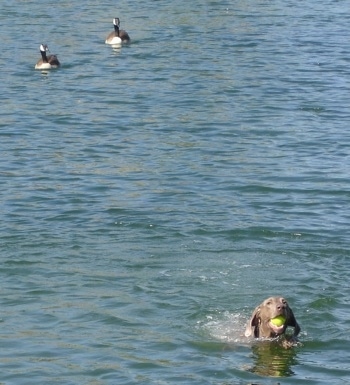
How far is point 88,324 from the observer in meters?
15.3

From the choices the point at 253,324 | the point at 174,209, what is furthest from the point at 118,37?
the point at 253,324

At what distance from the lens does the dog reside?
13906 millimetres

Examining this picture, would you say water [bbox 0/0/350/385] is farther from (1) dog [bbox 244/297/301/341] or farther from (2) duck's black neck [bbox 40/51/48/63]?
(2) duck's black neck [bbox 40/51/48/63]

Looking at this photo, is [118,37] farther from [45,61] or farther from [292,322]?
[292,322]

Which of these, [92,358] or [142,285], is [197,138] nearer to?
[142,285]

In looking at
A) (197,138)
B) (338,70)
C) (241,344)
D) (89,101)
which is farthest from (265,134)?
(241,344)

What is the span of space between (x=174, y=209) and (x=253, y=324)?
6073 mm

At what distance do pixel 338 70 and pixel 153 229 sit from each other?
1470 centimetres

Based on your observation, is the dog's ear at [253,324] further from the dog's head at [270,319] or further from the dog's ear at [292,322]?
the dog's ear at [292,322]

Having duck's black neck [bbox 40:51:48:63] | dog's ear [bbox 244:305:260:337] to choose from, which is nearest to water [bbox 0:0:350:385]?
dog's ear [bbox 244:305:260:337]

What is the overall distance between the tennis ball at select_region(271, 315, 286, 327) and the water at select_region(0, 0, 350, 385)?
18.9 inches

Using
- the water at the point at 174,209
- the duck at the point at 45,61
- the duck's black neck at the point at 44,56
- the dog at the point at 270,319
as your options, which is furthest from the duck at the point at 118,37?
the dog at the point at 270,319

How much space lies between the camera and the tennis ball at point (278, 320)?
1388 cm

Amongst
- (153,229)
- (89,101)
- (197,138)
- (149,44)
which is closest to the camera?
(153,229)
